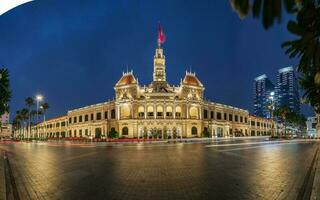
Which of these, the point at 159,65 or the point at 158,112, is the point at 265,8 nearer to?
the point at 158,112

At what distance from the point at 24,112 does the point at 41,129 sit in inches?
1170

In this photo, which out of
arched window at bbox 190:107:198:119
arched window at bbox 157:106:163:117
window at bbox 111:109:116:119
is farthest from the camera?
window at bbox 111:109:116:119

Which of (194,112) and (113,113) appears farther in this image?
(113,113)

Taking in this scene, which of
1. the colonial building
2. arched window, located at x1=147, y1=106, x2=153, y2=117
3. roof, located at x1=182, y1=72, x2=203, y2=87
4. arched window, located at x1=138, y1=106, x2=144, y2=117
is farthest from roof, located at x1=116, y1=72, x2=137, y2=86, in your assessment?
roof, located at x1=182, y1=72, x2=203, y2=87

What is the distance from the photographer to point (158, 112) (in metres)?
74.5

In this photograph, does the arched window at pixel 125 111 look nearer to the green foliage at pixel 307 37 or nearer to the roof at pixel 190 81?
the roof at pixel 190 81

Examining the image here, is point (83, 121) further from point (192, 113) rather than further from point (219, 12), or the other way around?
point (219, 12)

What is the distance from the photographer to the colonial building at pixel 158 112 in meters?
73.2

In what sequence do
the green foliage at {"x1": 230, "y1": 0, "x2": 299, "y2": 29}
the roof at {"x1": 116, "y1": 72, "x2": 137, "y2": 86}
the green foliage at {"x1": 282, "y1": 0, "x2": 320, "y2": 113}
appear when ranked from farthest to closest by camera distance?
1. the roof at {"x1": 116, "y1": 72, "x2": 137, "y2": 86}
2. the green foliage at {"x1": 282, "y1": 0, "x2": 320, "y2": 113}
3. the green foliage at {"x1": 230, "y1": 0, "x2": 299, "y2": 29}

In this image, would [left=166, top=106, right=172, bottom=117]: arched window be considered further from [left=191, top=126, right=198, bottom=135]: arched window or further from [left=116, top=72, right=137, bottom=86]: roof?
[left=116, top=72, right=137, bottom=86]: roof

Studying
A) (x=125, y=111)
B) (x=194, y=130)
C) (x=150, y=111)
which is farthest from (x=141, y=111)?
(x=194, y=130)

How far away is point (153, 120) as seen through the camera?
72.5m

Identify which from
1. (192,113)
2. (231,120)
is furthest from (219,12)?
(192,113)

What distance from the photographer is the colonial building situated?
2884 inches
